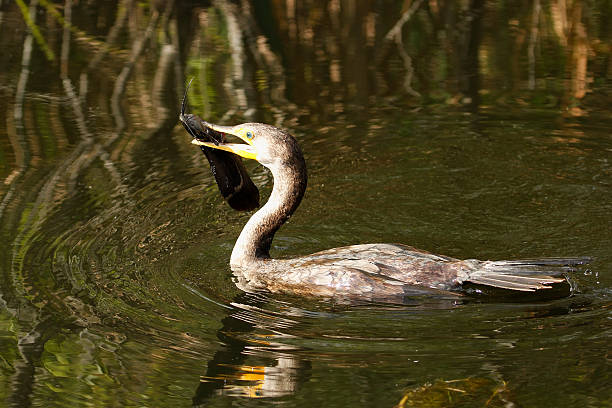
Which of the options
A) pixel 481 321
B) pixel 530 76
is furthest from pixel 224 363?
pixel 530 76

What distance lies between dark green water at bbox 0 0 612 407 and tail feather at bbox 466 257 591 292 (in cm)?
17

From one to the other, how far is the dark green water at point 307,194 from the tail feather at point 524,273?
0.17m

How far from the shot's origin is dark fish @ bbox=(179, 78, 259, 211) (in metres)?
6.83

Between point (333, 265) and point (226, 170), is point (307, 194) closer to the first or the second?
point (226, 170)

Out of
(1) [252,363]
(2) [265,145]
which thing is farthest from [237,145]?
(1) [252,363]

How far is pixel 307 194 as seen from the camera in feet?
26.6

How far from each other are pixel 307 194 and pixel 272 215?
120cm

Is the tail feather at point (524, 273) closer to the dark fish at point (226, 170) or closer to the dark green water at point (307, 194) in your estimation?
the dark green water at point (307, 194)

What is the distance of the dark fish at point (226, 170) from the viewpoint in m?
6.83

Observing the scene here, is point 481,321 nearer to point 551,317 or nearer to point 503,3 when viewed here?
point 551,317

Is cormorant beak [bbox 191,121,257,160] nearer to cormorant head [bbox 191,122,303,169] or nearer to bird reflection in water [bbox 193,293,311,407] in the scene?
cormorant head [bbox 191,122,303,169]

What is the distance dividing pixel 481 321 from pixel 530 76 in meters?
5.33

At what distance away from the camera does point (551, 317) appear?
19.7ft

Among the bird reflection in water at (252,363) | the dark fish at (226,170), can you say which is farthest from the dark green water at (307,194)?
the dark fish at (226,170)
